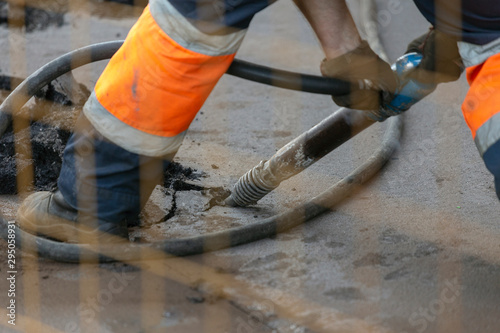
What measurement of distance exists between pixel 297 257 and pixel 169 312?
0.41 m

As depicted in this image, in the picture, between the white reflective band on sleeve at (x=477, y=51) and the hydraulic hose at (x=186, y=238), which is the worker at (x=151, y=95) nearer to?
the hydraulic hose at (x=186, y=238)

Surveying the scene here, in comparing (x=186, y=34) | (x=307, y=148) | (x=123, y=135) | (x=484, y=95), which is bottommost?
(x=307, y=148)

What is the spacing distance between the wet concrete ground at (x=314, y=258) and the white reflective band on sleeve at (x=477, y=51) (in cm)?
53

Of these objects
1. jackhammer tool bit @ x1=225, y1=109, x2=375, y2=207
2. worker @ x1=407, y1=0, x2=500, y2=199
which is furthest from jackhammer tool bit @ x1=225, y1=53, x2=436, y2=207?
worker @ x1=407, y1=0, x2=500, y2=199

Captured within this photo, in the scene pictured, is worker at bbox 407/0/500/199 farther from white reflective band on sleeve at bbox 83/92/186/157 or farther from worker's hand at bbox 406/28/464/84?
white reflective band on sleeve at bbox 83/92/186/157

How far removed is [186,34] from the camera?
4.81ft

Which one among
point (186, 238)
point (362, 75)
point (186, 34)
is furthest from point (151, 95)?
point (362, 75)

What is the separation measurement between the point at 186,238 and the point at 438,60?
887 mm

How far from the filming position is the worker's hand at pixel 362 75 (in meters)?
Answer: 1.65

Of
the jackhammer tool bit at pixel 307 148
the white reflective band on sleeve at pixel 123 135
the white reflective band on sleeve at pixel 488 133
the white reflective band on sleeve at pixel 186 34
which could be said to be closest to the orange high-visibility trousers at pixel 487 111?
the white reflective band on sleeve at pixel 488 133

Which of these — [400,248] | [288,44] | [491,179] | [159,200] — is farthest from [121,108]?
[288,44]

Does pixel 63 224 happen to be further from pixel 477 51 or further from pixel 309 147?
pixel 477 51

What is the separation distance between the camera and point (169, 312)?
1528mm

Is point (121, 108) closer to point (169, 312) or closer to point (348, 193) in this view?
point (169, 312)
